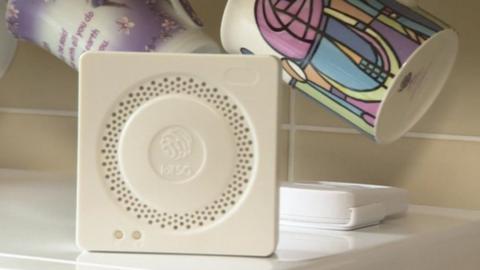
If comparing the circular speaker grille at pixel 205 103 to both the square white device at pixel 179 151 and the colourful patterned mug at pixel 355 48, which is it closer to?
the square white device at pixel 179 151

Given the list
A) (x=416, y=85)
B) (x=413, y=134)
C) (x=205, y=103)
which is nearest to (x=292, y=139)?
(x=413, y=134)

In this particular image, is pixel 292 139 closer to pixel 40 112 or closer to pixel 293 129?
pixel 293 129

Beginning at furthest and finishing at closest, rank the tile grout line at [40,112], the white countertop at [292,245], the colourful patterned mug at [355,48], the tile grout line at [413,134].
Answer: the tile grout line at [40,112] < the tile grout line at [413,134] < the colourful patterned mug at [355,48] < the white countertop at [292,245]

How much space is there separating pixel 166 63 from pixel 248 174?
0.08m

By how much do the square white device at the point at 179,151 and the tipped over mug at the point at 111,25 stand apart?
0.44 ft

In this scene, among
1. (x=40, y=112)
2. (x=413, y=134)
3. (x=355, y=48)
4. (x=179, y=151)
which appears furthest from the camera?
(x=40, y=112)

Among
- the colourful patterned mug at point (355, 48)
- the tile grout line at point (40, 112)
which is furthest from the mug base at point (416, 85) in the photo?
the tile grout line at point (40, 112)

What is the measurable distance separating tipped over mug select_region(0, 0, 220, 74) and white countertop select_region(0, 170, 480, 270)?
0.13 metres

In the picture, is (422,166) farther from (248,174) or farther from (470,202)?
(248,174)

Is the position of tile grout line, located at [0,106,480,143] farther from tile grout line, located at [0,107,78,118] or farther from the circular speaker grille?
the circular speaker grille

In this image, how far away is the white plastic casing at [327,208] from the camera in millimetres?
676

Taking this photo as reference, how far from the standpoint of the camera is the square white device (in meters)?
0.55

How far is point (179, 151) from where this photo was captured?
1.81 ft

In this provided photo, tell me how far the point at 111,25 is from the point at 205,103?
0.18 metres
